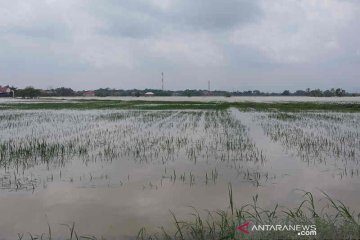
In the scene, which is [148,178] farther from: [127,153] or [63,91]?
[63,91]

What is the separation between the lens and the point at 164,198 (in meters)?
5.54

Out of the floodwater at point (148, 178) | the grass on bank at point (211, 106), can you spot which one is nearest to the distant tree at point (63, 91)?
the grass on bank at point (211, 106)

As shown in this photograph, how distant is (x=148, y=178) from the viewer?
268 inches

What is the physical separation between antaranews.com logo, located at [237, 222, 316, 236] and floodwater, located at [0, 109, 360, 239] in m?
1.07

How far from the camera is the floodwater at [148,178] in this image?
189 inches

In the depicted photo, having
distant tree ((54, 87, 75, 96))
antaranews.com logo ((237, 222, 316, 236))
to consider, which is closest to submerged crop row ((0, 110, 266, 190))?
antaranews.com logo ((237, 222, 316, 236))

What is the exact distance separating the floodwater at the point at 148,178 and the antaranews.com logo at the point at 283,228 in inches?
42.1

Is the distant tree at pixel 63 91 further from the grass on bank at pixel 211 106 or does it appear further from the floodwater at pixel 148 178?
the floodwater at pixel 148 178

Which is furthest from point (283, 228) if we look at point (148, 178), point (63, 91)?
point (63, 91)

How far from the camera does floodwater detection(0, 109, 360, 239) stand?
4.80 m

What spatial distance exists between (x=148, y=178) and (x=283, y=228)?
345 centimetres

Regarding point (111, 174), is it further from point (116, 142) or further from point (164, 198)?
point (116, 142)

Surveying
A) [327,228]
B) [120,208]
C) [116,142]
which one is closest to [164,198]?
[120,208]

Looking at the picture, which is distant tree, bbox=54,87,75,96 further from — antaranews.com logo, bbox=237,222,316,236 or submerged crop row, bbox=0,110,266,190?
antaranews.com logo, bbox=237,222,316,236
